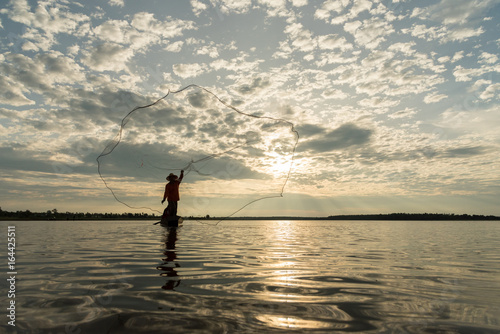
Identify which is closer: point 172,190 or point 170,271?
point 170,271

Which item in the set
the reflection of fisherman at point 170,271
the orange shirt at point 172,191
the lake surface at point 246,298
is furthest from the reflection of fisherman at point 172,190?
the lake surface at point 246,298

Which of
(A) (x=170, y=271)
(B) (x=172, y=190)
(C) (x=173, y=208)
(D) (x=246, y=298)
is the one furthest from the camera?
(C) (x=173, y=208)

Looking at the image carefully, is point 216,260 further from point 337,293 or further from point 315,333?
point 315,333

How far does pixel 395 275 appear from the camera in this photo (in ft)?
26.9

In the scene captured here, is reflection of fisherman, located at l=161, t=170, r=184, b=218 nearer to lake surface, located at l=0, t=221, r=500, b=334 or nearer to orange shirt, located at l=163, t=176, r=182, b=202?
orange shirt, located at l=163, t=176, r=182, b=202

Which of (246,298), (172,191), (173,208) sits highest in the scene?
(172,191)

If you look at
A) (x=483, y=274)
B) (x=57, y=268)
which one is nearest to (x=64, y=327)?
(x=57, y=268)

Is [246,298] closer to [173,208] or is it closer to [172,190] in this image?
[172,190]

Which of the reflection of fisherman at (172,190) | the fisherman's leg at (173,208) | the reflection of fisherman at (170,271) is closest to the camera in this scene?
Answer: the reflection of fisherman at (170,271)

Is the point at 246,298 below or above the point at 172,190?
below

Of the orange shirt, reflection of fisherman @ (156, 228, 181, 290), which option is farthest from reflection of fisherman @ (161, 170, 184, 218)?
reflection of fisherman @ (156, 228, 181, 290)

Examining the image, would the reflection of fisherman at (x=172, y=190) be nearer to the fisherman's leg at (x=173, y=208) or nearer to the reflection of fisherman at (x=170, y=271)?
the fisherman's leg at (x=173, y=208)

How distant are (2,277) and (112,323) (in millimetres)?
4882

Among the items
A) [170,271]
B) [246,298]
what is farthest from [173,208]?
[246,298]
